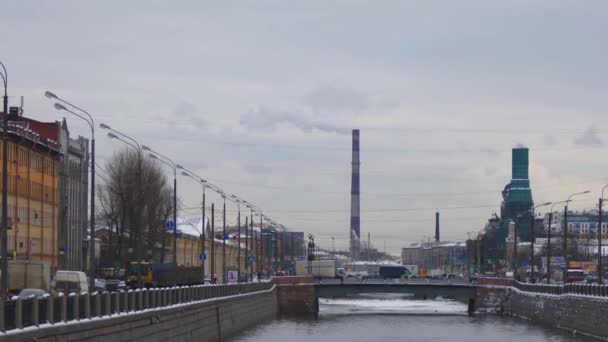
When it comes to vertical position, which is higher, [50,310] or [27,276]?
[27,276]

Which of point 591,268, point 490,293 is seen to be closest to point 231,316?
point 490,293

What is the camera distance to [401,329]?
307ft

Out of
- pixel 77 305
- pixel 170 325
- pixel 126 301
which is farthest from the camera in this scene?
pixel 170 325

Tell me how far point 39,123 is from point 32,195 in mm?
17348

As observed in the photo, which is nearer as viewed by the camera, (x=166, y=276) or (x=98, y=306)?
(x=98, y=306)

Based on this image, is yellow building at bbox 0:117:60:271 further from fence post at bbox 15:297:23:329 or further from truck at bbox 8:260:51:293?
fence post at bbox 15:297:23:329

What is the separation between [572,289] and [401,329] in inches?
524

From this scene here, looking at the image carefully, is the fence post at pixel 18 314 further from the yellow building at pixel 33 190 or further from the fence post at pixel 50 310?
the yellow building at pixel 33 190

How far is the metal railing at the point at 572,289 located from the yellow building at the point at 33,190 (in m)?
35.2

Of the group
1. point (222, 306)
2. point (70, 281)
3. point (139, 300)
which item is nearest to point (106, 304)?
point (139, 300)

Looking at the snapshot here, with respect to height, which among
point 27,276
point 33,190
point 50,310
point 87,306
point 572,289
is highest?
point 33,190

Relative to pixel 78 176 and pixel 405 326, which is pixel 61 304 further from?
pixel 78 176

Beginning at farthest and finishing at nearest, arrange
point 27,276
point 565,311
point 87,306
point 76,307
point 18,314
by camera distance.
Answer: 1. point 565,311
2. point 27,276
3. point 87,306
4. point 76,307
5. point 18,314

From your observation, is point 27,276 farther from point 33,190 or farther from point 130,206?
point 130,206
